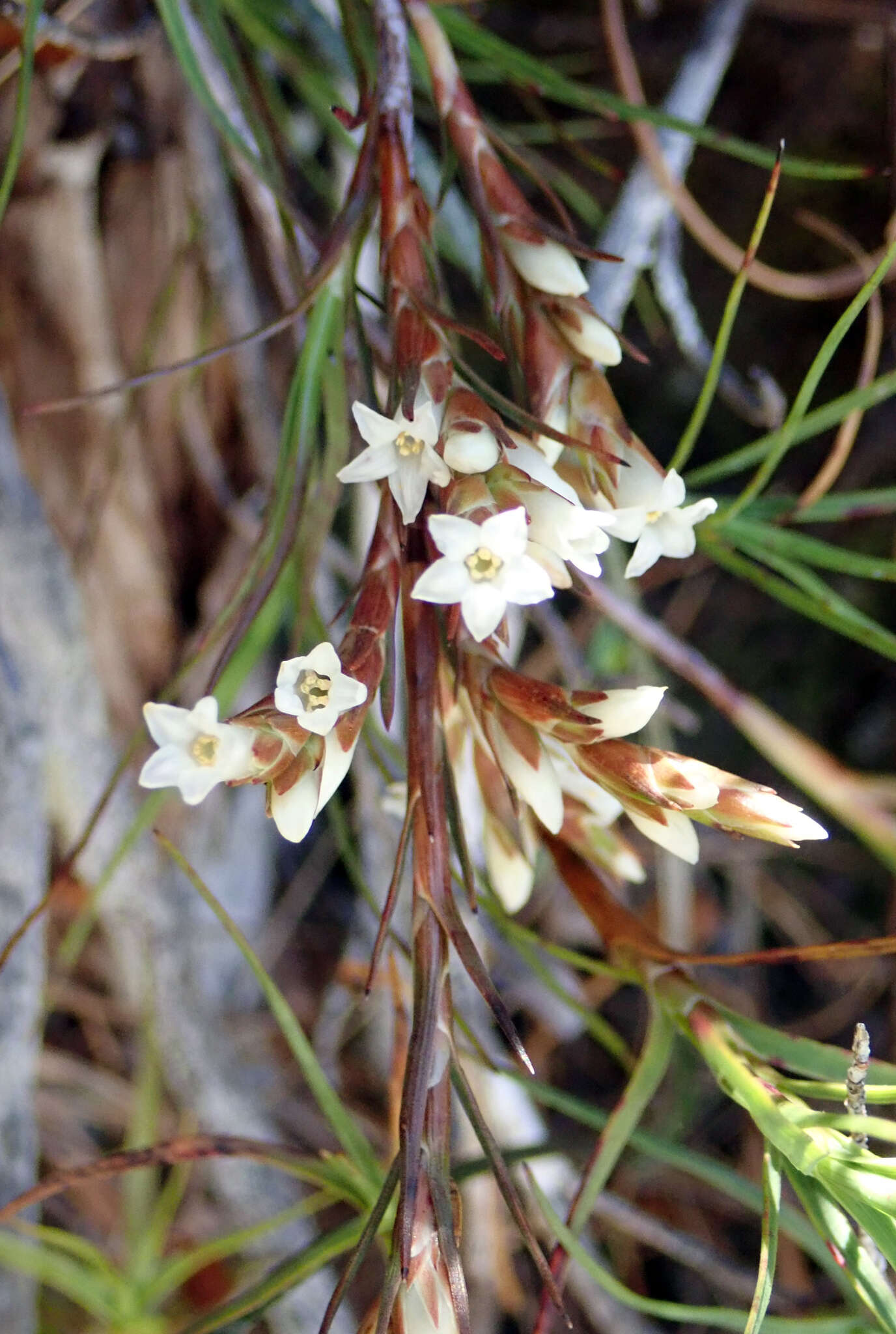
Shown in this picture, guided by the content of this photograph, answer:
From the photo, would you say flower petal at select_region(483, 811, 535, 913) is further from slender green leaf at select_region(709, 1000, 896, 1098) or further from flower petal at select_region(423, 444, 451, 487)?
flower petal at select_region(423, 444, 451, 487)

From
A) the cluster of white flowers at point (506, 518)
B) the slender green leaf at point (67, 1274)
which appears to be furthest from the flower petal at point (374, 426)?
the slender green leaf at point (67, 1274)

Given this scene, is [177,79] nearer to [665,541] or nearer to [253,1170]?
[665,541]

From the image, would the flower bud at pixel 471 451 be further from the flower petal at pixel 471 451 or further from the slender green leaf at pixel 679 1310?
the slender green leaf at pixel 679 1310

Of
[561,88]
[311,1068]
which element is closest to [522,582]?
[311,1068]

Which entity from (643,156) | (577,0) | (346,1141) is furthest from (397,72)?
(577,0)

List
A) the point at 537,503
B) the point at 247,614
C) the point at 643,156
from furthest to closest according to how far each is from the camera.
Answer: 1. the point at 643,156
2. the point at 247,614
3. the point at 537,503

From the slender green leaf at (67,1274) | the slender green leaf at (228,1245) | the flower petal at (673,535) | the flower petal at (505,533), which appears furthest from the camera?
the slender green leaf at (67,1274)

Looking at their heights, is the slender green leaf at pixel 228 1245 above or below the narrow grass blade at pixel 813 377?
below

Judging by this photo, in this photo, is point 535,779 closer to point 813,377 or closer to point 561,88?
point 813,377

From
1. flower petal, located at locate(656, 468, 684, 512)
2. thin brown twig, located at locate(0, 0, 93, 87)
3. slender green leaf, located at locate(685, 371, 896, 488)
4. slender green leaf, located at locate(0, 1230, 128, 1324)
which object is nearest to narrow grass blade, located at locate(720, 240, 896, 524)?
slender green leaf, located at locate(685, 371, 896, 488)
